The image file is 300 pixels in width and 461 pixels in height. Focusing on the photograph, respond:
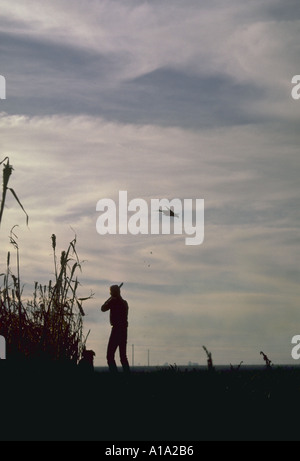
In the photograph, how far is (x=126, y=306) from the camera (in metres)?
14.2

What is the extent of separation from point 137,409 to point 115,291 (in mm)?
7620

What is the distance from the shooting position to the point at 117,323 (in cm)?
1407

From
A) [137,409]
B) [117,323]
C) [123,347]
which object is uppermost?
[117,323]

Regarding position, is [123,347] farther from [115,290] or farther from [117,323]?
[115,290]

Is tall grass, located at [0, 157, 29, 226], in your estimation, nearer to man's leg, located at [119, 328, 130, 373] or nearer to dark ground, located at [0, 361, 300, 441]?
dark ground, located at [0, 361, 300, 441]

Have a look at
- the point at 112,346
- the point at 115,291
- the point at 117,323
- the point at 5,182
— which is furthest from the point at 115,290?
the point at 5,182

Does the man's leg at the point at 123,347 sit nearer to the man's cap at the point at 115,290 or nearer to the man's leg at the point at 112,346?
the man's leg at the point at 112,346

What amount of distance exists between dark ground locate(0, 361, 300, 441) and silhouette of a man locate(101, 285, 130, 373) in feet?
17.4

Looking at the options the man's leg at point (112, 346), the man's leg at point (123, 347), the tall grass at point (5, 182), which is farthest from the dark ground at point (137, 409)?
the man's leg at point (123, 347)

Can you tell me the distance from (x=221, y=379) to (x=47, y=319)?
7.73 feet

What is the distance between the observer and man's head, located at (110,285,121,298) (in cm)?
1422
